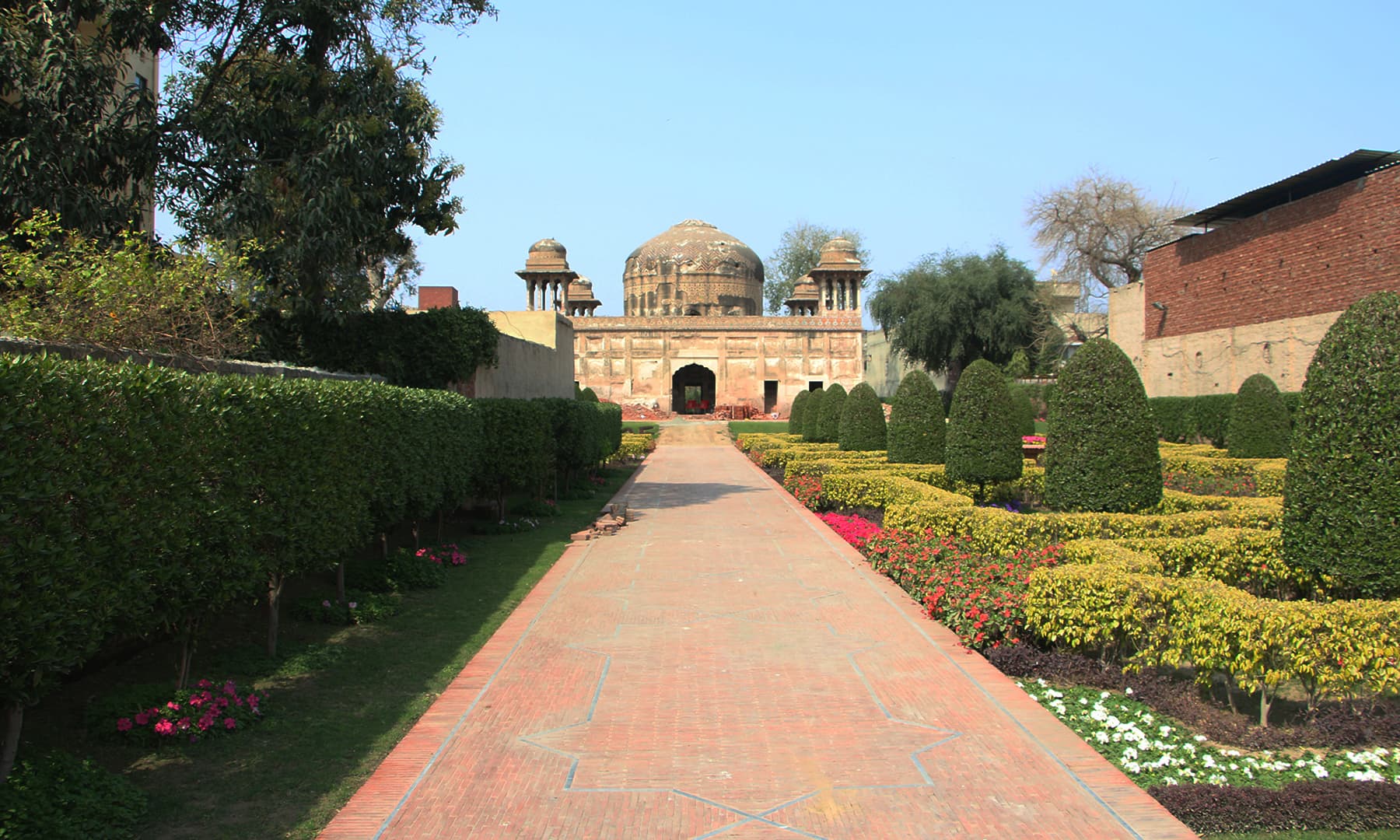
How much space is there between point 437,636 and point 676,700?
238cm

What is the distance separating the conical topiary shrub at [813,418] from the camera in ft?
83.6

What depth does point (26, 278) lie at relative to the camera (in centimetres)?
682

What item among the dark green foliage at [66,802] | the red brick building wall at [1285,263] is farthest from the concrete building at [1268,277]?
the dark green foliage at [66,802]

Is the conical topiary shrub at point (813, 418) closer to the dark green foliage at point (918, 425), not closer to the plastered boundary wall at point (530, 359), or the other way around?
the plastered boundary wall at point (530, 359)

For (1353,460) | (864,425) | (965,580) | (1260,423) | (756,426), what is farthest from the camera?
(756,426)

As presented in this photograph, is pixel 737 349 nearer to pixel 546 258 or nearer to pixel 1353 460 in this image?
pixel 546 258

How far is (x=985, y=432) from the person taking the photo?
40.4ft

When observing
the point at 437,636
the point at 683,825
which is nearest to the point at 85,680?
the point at 437,636

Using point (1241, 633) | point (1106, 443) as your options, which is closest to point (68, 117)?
point (1106, 443)

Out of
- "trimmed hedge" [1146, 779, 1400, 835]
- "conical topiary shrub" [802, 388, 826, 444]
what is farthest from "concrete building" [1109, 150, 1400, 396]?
"trimmed hedge" [1146, 779, 1400, 835]

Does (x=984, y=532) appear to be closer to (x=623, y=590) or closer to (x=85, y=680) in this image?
(x=623, y=590)

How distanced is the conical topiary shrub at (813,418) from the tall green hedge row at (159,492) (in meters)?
17.8

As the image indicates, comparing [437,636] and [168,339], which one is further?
[168,339]

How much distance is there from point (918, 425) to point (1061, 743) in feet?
35.2
